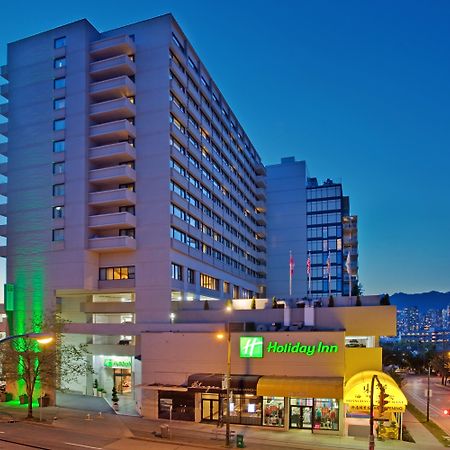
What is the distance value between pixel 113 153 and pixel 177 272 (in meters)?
15.3

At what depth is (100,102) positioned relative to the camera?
2295 inches

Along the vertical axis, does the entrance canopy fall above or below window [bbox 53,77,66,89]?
below

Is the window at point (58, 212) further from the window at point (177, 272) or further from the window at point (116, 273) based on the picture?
the window at point (177, 272)

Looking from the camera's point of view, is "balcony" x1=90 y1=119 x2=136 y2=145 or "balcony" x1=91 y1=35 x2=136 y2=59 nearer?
"balcony" x1=90 y1=119 x2=136 y2=145

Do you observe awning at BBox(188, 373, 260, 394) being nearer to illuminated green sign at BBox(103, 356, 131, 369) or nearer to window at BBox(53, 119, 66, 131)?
illuminated green sign at BBox(103, 356, 131, 369)

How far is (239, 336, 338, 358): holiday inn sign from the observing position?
125 feet

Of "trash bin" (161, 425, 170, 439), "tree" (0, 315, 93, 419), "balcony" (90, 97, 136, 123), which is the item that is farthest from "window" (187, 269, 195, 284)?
"trash bin" (161, 425, 170, 439)

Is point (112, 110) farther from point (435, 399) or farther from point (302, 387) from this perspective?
point (435, 399)

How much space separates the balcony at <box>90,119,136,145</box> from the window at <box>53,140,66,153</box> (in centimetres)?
352

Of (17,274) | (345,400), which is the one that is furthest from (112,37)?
(345,400)

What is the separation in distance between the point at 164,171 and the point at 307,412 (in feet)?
99.3

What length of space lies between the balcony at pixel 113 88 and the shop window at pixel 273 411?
1472 inches

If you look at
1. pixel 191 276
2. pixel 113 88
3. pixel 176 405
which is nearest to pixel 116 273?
pixel 191 276

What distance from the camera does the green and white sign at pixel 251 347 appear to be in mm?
39625
